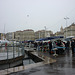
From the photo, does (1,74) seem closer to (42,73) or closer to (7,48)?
(42,73)

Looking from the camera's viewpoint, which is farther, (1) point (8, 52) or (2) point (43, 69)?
(1) point (8, 52)

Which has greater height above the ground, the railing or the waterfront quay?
the railing

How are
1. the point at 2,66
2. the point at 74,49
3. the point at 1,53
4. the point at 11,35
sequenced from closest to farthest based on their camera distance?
the point at 2,66 → the point at 1,53 → the point at 74,49 → the point at 11,35

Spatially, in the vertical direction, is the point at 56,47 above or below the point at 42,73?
above

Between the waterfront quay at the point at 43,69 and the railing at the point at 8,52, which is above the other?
the railing at the point at 8,52

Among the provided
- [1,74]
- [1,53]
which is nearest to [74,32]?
[1,53]

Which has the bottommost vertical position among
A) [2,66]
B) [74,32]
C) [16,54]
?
[2,66]

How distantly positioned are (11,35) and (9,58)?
7117 inches

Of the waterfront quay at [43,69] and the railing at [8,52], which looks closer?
the waterfront quay at [43,69]

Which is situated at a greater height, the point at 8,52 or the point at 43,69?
the point at 8,52

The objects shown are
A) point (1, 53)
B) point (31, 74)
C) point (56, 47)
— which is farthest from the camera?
point (56, 47)

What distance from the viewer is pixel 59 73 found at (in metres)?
7.20

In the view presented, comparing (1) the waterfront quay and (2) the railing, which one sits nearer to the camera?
(1) the waterfront quay

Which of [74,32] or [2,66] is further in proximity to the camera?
[74,32]
